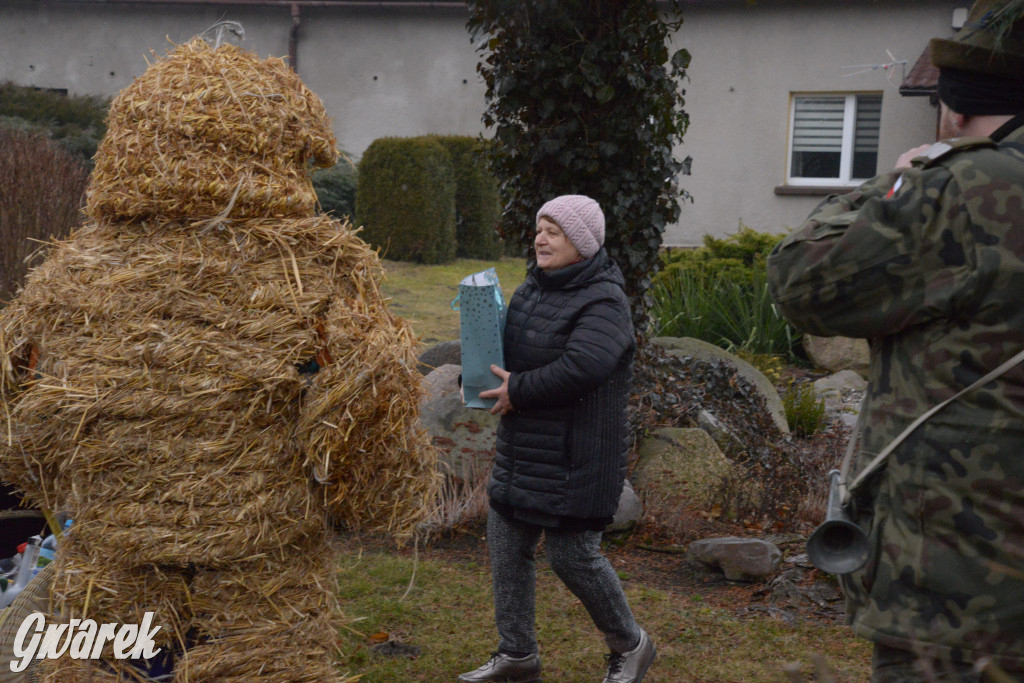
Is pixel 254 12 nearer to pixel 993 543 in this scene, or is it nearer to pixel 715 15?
pixel 715 15

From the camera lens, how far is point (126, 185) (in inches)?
113

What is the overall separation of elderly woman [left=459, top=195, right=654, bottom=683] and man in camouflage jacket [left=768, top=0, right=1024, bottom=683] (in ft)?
4.69

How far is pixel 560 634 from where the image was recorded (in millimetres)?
4422

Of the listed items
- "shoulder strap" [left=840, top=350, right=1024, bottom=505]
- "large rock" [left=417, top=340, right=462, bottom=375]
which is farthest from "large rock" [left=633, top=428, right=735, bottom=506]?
"shoulder strap" [left=840, top=350, right=1024, bottom=505]

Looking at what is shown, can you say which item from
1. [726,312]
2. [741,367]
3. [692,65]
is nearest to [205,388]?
[741,367]

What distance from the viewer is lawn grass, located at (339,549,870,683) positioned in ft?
13.3

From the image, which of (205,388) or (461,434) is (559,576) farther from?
(461,434)

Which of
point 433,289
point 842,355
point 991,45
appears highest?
point 991,45

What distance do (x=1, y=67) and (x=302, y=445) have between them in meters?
17.5

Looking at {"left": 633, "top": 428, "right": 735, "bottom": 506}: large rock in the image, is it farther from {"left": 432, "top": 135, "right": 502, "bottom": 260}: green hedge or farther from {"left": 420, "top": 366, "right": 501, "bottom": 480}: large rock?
{"left": 432, "top": 135, "right": 502, "bottom": 260}: green hedge

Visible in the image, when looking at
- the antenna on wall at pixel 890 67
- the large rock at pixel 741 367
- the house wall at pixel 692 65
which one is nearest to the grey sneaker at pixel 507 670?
the large rock at pixel 741 367

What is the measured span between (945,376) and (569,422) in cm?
169

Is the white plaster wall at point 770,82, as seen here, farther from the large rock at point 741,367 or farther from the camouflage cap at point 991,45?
the camouflage cap at point 991,45

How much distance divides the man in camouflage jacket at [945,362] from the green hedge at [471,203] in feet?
43.8
